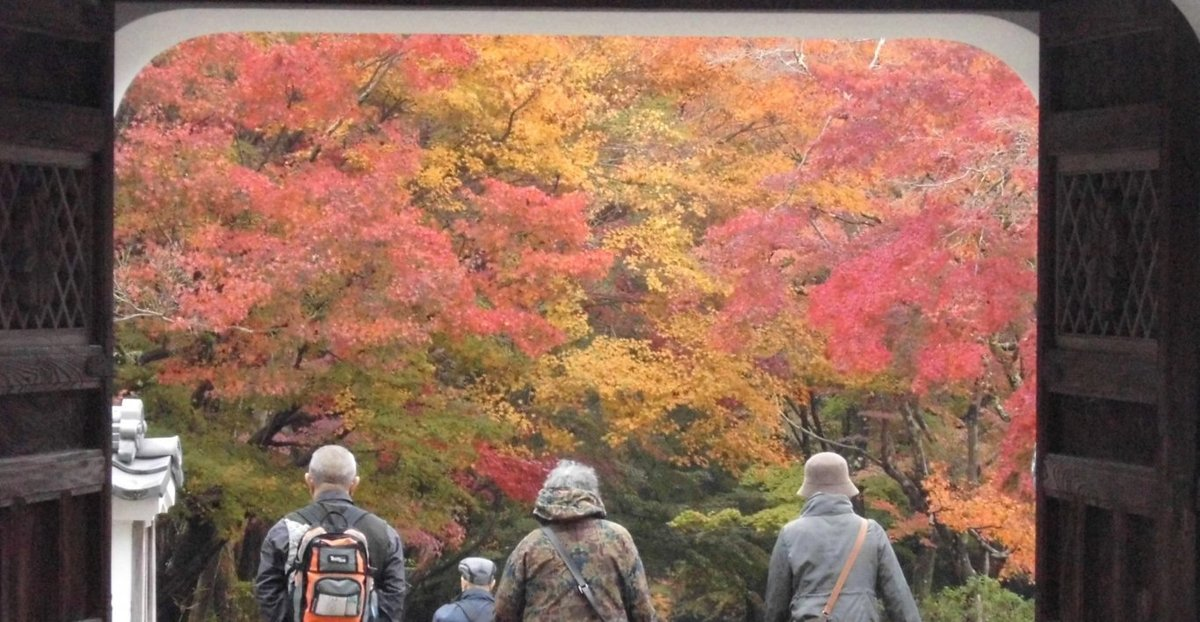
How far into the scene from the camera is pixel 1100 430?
4.10 meters

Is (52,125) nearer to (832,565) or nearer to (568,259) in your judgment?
(832,565)

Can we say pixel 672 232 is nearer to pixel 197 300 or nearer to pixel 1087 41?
pixel 197 300

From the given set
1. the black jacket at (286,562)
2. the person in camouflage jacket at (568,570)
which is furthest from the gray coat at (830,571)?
the black jacket at (286,562)

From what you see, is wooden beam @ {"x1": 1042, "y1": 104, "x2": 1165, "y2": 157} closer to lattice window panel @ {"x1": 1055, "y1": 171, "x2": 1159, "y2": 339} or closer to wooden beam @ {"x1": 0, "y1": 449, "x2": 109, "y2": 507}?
lattice window panel @ {"x1": 1055, "y1": 171, "x2": 1159, "y2": 339}

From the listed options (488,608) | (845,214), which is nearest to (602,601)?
(488,608)

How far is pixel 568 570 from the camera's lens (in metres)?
4.44

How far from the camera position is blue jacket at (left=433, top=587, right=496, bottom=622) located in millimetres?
6188

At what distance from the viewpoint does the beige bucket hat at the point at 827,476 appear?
190 inches

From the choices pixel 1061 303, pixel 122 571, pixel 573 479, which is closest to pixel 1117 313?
pixel 1061 303

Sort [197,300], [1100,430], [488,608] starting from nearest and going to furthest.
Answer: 1. [1100,430]
2. [488,608]
3. [197,300]

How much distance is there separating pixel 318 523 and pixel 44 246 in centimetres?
127

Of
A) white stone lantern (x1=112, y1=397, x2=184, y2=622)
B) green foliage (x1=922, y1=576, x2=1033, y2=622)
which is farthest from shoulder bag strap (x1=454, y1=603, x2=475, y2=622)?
green foliage (x1=922, y1=576, x2=1033, y2=622)

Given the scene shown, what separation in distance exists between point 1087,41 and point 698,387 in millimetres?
8517

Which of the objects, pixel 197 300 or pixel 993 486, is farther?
pixel 993 486
